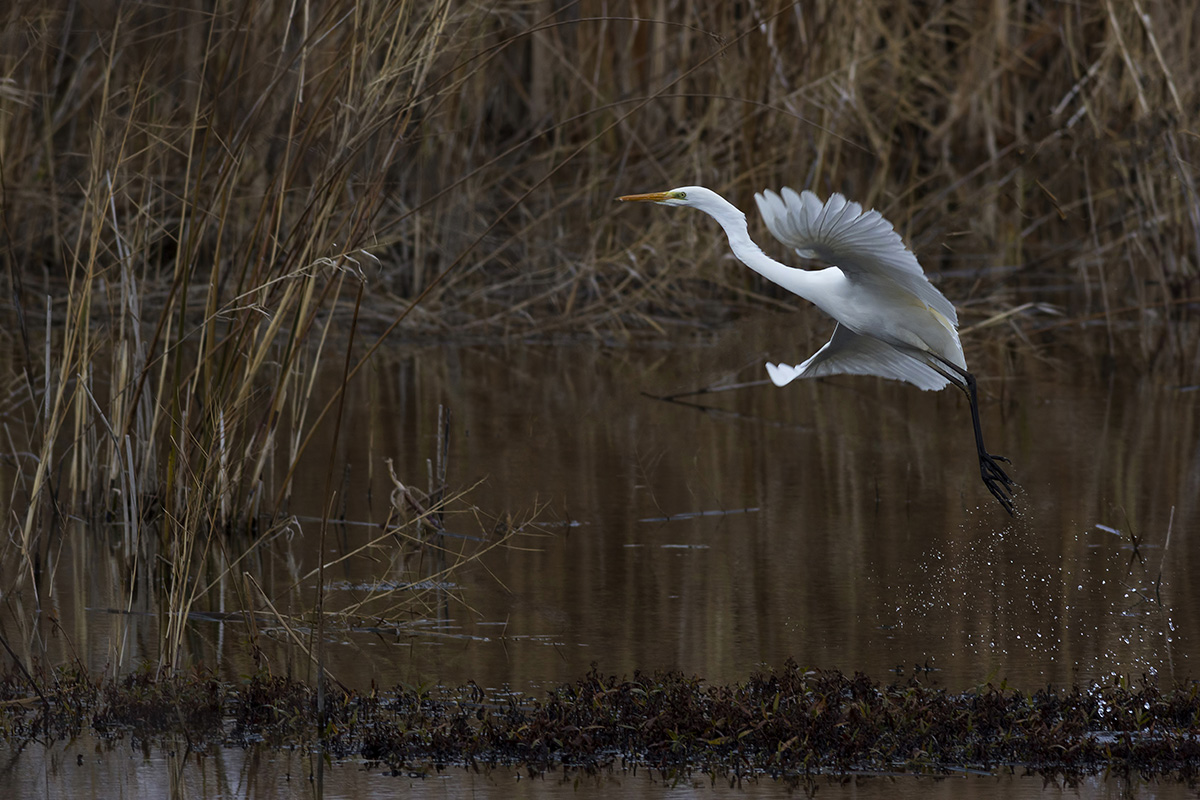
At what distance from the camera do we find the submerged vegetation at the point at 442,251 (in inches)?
147

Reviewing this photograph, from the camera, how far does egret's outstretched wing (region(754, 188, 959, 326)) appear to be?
413 centimetres

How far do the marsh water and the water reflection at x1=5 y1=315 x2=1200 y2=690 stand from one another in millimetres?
15

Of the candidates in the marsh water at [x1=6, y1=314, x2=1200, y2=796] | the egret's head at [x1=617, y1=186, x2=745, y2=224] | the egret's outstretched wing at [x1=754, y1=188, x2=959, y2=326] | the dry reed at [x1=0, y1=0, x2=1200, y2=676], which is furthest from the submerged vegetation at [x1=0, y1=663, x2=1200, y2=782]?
the dry reed at [x1=0, y1=0, x2=1200, y2=676]

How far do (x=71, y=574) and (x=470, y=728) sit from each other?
1.97m

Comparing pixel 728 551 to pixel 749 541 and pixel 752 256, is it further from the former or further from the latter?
pixel 752 256

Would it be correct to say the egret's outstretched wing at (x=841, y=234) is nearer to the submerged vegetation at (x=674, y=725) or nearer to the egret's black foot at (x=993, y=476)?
the egret's black foot at (x=993, y=476)

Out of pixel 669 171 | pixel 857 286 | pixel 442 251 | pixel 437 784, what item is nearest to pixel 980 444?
pixel 857 286

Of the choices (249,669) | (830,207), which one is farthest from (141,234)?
(830,207)

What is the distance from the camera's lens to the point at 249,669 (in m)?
4.21

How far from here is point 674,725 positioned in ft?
11.8

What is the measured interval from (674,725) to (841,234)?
1.32 meters

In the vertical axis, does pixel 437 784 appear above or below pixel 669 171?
below

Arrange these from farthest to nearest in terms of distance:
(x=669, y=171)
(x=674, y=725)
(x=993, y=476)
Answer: (x=669, y=171)
(x=993, y=476)
(x=674, y=725)

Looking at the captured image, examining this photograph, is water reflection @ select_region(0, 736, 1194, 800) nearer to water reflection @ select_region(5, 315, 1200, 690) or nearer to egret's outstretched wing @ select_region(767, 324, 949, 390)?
water reflection @ select_region(5, 315, 1200, 690)
